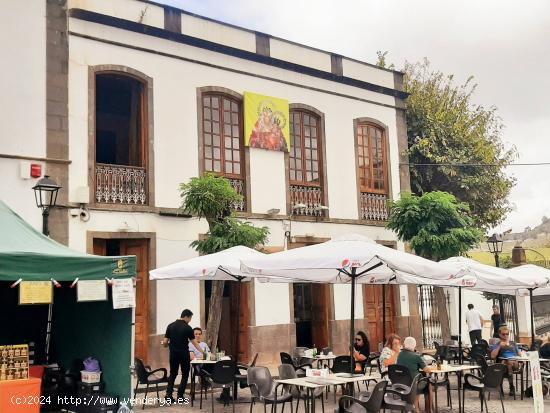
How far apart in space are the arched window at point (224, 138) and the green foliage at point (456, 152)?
6.75 m

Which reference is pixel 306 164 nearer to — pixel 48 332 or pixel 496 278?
pixel 496 278

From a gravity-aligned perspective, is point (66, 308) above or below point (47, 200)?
below

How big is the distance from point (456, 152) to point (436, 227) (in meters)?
5.62

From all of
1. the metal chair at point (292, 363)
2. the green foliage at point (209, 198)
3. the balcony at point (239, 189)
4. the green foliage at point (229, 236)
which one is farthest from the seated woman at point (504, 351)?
the balcony at point (239, 189)

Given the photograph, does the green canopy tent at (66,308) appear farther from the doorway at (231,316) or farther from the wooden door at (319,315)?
the wooden door at (319,315)

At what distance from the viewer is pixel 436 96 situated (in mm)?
21781

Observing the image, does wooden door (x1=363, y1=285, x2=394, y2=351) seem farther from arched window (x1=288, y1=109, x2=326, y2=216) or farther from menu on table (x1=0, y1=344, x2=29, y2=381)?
menu on table (x1=0, y1=344, x2=29, y2=381)

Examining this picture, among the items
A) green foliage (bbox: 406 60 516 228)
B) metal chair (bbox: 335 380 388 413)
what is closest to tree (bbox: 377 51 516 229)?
green foliage (bbox: 406 60 516 228)

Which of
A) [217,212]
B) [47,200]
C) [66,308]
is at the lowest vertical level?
[66,308]

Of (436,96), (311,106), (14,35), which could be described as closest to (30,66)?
(14,35)

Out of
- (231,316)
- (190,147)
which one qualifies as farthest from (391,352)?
(190,147)

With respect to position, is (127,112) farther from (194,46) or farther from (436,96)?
(436,96)

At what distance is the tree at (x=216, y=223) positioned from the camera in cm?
1251

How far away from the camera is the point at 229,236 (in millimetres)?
12664
